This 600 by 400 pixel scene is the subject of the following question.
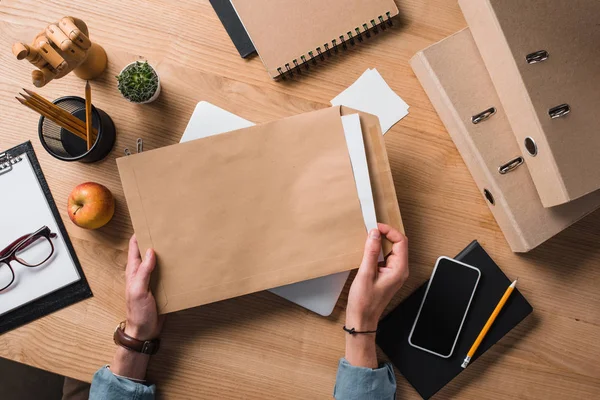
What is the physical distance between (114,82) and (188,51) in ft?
0.46

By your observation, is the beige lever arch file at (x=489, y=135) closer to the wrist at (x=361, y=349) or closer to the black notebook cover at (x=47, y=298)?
the wrist at (x=361, y=349)

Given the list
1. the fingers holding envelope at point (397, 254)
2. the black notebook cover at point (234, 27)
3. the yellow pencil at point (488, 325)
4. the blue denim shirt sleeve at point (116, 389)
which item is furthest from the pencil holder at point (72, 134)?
the yellow pencil at point (488, 325)

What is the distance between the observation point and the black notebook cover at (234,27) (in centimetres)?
78

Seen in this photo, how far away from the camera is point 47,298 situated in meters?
0.79

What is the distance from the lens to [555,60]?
0.65 metres

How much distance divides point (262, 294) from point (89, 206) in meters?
0.32

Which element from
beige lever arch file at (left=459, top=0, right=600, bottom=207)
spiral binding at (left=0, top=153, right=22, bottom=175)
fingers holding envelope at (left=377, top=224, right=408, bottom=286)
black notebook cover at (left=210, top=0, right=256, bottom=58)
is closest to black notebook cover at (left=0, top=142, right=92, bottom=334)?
spiral binding at (left=0, top=153, right=22, bottom=175)

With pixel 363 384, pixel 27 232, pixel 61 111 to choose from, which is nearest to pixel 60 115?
pixel 61 111

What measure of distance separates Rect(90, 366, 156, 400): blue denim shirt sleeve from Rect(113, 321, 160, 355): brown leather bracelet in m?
0.05

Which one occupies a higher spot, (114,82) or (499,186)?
(114,82)

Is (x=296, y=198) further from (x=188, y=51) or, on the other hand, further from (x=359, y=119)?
(x=188, y=51)

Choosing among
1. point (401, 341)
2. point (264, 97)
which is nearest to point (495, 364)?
point (401, 341)

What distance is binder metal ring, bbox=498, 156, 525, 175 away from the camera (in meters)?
0.71

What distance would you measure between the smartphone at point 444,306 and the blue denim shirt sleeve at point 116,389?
462mm
